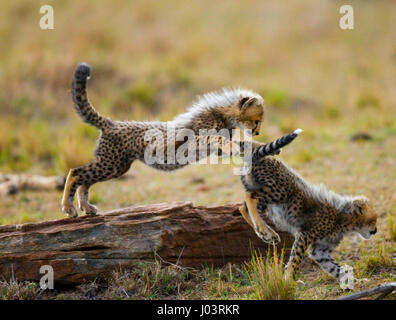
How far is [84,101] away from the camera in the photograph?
5.64 m

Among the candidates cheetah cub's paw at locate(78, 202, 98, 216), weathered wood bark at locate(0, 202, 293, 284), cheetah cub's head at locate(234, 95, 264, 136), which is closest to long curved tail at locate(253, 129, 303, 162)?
cheetah cub's head at locate(234, 95, 264, 136)

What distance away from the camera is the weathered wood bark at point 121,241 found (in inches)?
203

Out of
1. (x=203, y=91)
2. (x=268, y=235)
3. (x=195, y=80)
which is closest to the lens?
(x=268, y=235)

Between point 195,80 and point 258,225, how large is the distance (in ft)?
28.1

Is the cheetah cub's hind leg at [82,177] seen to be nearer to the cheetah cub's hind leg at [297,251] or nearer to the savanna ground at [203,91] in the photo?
the savanna ground at [203,91]

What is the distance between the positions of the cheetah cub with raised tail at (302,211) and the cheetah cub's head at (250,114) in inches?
16.3

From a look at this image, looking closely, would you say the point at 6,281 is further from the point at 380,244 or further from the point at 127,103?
the point at 127,103

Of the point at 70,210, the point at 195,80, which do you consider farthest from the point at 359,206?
the point at 195,80

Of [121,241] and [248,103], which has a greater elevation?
[248,103]

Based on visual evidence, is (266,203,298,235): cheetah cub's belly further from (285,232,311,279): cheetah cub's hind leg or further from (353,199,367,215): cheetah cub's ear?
(353,199,367,215): cheetah cub's ear

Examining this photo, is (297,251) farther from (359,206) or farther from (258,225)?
(359,206)

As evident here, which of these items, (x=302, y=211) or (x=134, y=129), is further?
(x=134, y=129)

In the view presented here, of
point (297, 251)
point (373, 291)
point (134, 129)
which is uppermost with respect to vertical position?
point (134, 129)

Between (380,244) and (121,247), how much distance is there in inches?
104
